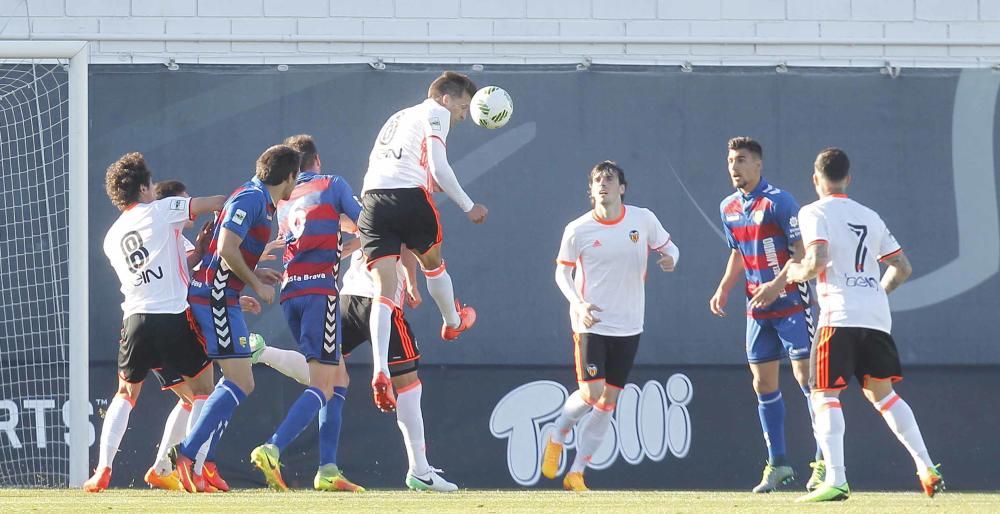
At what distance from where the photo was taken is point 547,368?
10.0 meters

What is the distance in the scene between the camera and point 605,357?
855 centimetres

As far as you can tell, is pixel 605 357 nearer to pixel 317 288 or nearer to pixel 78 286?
pixel 317 288

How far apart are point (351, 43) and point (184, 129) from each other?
1482 millimetres

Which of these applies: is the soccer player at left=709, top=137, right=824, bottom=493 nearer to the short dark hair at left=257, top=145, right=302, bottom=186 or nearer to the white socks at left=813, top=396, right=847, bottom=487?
the white socks at left=813, top=396, right=847, bottom=487

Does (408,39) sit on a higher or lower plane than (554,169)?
higher

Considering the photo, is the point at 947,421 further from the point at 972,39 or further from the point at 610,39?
the point at 610,39

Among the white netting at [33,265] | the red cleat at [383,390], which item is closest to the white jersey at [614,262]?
the red cleat at [383,390]

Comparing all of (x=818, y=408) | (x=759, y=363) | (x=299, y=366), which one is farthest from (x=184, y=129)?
(x=818, y=408)

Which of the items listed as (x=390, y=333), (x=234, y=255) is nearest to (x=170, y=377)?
(x=234, y=255)

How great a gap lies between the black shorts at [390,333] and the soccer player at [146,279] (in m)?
0.95

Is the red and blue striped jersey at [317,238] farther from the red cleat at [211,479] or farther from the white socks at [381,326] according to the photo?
the red cleat at [211,479]

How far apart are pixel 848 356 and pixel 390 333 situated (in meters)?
2.56

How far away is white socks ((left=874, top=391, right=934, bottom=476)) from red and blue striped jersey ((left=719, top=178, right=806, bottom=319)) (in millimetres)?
1393

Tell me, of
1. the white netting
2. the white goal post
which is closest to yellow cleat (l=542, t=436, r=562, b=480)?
the white goal post
